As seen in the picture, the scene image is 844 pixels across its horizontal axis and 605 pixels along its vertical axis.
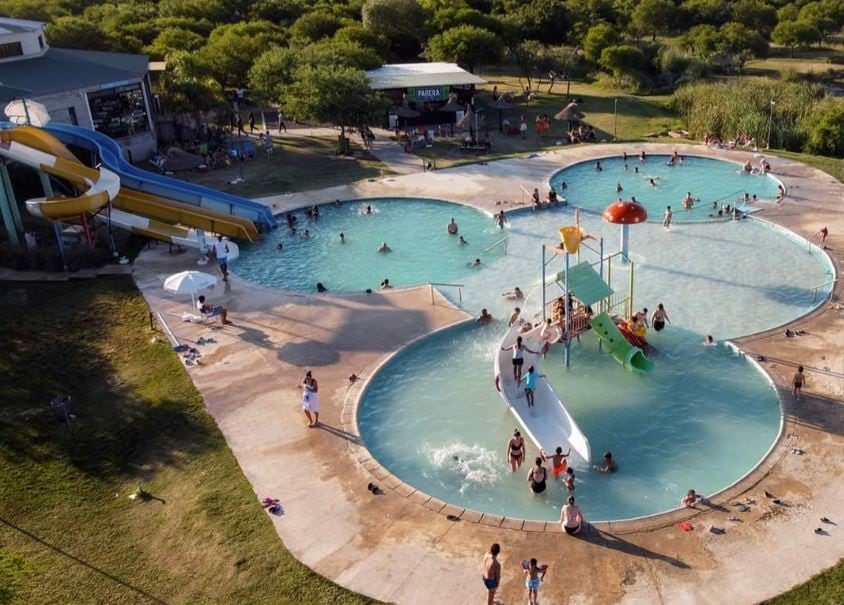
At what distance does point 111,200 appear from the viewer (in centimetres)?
3092

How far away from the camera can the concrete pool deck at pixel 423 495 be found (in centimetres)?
1440

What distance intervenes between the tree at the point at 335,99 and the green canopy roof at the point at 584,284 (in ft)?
79.2

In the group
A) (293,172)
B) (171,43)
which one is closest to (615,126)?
(293,172)

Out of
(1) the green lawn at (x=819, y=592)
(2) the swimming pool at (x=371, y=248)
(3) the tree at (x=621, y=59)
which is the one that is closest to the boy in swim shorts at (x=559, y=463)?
(1) the green lawn at (x=819, y=592)

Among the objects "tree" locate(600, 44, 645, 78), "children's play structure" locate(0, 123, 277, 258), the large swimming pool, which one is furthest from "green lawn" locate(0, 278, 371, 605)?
"tree" locate(600, 44, 645, 78)

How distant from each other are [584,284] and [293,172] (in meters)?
23.4

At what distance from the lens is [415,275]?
1168 inches

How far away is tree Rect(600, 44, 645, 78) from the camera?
6072 centimetres

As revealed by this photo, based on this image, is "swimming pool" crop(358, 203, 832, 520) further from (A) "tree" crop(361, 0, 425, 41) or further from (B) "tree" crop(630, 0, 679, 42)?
(B) "tree" crop(630, 0, 679, 42)

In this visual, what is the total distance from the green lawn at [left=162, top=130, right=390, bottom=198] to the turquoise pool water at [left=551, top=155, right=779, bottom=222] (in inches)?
418

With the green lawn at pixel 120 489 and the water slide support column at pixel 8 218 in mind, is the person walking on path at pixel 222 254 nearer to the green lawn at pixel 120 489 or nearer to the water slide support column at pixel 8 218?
the green lawn at pixel 120 489

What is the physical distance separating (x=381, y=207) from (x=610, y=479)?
22.3 meters

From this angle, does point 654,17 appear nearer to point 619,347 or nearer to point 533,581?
point 619,347

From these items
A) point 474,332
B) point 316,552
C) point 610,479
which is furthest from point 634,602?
point 474,332
